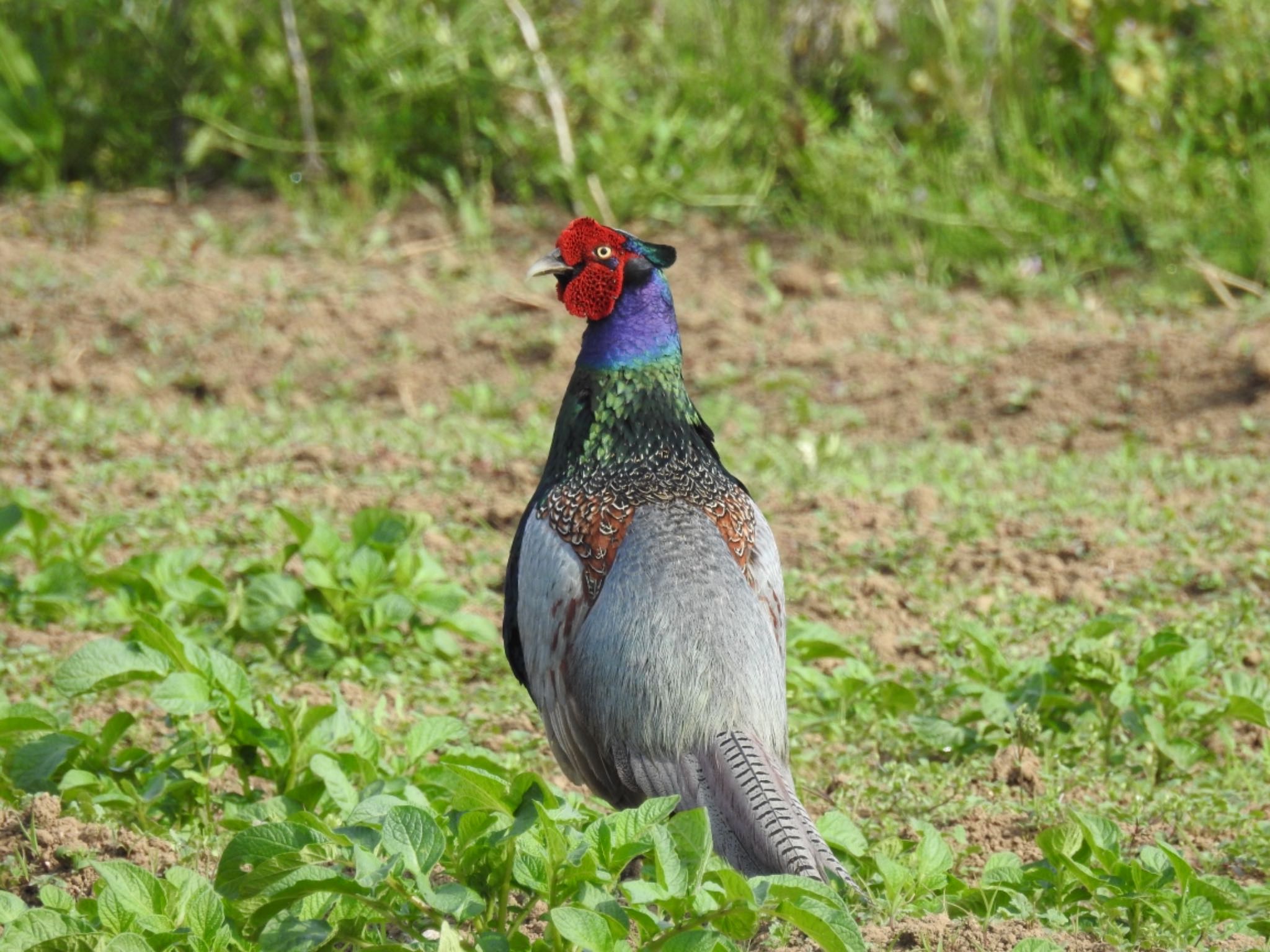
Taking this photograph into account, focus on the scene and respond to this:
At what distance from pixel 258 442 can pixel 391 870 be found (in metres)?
4.25

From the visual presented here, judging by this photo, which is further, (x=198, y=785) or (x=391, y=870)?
(x=198, y=785)

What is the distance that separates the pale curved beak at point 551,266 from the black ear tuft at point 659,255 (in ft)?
0.60

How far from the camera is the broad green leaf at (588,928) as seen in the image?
8.27ft

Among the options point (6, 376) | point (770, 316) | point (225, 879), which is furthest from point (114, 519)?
point (770, 316)

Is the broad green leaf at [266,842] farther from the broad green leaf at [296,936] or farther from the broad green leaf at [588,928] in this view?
the broad green leaf at [588,928]

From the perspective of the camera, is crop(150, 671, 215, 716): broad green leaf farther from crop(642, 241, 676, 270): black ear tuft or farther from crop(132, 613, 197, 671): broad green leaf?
crop(642, 241, 676, 270): black ear tuft

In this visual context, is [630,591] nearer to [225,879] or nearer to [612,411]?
[612,411]

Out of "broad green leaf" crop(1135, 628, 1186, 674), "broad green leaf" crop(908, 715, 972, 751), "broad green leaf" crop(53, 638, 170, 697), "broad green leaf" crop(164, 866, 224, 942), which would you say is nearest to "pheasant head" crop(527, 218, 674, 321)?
"broad green leaf" crop(53, 638, 170, 697)

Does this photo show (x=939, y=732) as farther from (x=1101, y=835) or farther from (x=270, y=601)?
(x=270, y=601)

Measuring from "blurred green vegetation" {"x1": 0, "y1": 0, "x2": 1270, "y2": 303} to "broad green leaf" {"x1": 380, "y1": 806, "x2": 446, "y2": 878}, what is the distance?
6580mm

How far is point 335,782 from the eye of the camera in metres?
3.29

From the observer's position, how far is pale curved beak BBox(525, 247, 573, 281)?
3.76 meters

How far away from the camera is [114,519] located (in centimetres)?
509

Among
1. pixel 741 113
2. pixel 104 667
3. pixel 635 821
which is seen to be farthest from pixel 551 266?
pixel 741 113
